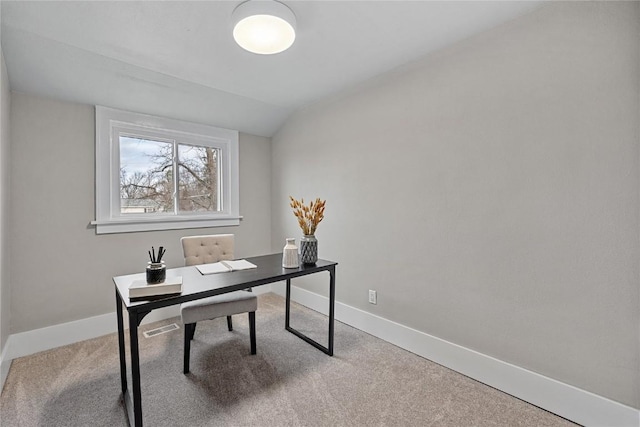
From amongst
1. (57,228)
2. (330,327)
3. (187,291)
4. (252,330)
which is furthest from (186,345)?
(57,228)

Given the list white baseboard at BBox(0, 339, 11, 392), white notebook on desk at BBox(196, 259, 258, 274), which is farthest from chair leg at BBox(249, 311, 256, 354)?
white baseboard at BBox(0, 339, 11, 392)

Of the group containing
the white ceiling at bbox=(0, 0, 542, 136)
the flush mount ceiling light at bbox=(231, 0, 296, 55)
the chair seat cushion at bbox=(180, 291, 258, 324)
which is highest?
the white ceiling at bbox=(0, 0, 542, 136)

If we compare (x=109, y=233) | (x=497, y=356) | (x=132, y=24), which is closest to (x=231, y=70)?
(x=132, y=24)

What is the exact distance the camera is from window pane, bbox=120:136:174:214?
2.74 metres

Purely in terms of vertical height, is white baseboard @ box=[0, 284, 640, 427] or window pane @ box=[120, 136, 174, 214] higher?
window pane @ box=[120, 136, 174, 214]

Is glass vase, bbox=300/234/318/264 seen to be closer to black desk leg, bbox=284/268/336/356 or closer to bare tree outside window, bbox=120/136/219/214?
black desk leg, bbox=284/268/336/356

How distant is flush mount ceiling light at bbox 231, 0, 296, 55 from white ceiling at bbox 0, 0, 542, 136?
7cm

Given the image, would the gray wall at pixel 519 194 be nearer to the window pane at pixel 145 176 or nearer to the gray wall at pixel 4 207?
the window pane at pixel 145 176

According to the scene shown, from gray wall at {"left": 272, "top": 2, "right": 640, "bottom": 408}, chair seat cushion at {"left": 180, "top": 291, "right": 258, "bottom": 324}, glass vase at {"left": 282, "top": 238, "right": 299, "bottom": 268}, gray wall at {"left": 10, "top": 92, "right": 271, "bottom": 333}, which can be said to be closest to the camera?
gray wall at {"left": 272, "top": 2, "right": 640, "bottom": 408}

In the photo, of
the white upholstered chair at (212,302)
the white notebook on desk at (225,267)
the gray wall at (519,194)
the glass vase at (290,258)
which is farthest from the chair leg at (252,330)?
the gray wall at (519,194)

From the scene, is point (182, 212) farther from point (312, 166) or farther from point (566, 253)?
point (566, 253)

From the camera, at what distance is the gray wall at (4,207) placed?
1.82 metres

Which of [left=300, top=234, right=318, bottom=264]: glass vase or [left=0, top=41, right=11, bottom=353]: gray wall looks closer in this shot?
[left=0, top=41, right=11, bottom=353]: gray wall

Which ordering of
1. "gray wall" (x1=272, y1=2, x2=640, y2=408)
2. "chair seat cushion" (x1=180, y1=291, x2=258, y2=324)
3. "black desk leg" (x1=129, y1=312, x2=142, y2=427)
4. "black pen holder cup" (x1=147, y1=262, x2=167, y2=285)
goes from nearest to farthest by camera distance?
1. "black desk leg" (x1=129, y1=312, x2=142, y2=427)
2. "gray wall" (x1=272, y1=2, x2=640, y2=408)
3. "black pen holder cup" (x1=147, y1=262, x2=167, y2=285)
4. "chair seat cushion" (x1=180, y1=291, x2=258, y2=324)
